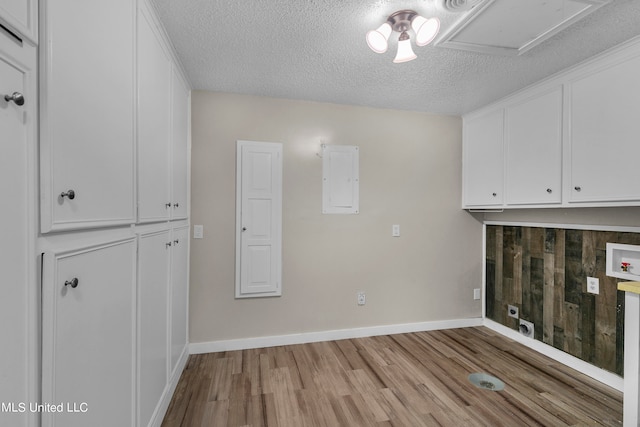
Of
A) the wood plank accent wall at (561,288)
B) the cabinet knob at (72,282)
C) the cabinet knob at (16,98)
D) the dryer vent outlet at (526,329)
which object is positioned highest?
the cabinet knob at (16,98)

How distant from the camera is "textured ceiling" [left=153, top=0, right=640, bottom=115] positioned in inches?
59.1

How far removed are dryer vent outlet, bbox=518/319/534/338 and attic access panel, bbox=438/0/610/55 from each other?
2331mm

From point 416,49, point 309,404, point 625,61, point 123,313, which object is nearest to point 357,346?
point 309,404

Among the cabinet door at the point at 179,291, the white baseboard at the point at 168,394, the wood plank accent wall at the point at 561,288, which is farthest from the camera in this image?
the wood plank accent wall at the point at 561,288

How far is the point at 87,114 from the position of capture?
90 cm

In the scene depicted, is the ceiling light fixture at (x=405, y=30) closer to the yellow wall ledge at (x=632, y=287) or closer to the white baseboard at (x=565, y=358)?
the yellow wall ledge at (x=632, y=287)

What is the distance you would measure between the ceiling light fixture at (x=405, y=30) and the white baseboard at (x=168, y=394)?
2.38 m

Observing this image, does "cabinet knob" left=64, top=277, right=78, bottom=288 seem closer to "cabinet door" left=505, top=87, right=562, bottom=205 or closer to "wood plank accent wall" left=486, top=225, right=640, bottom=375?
"cabinet door" left=505, top=87, right=562, bottom=205

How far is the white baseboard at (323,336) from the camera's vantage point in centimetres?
252

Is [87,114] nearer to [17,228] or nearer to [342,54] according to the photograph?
[17,228]

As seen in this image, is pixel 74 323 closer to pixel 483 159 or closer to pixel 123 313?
pixel 123 313

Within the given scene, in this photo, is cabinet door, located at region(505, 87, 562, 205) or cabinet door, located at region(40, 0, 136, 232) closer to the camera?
cabinet door, located at region(40, 0, 136, 232)

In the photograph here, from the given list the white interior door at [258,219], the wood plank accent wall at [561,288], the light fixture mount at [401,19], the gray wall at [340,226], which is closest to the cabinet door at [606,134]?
the wood plank accent wall at [561,288]

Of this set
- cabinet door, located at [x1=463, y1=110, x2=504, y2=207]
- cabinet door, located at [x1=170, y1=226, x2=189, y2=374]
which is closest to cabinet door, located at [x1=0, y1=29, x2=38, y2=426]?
cabinet door, located at [x1=170, y1=226, x2=189, y2=374]
